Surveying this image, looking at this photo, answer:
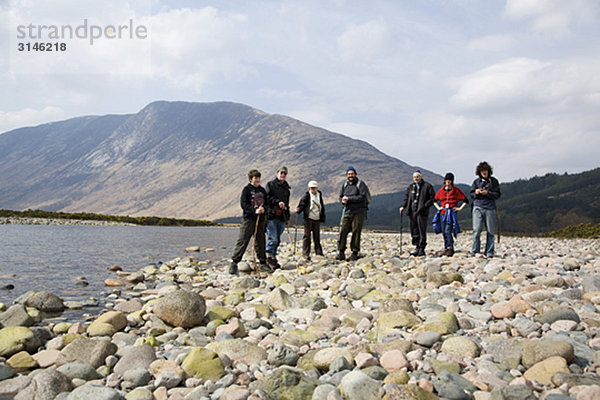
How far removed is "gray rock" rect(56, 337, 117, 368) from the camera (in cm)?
480

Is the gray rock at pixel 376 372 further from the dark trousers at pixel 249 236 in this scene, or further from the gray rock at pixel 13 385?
the dark trousers at pixel 249 236

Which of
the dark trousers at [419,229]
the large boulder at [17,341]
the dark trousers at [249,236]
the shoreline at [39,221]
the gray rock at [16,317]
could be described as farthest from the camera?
the shoreline at [39,221]

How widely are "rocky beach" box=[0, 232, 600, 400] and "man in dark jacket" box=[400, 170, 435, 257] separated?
12.8 ft

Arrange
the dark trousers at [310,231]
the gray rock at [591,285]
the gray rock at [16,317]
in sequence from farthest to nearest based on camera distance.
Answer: the dark trousers at [310,231] < the gray rock at [16,317] < the gray rock at [591,285]

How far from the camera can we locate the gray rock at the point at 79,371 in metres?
4.32

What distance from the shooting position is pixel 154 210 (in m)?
192

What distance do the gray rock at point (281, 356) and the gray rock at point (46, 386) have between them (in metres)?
2.04

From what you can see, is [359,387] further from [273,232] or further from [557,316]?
[273,232]

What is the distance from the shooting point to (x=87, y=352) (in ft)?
16.1

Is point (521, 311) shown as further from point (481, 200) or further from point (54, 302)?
point (54, 302)

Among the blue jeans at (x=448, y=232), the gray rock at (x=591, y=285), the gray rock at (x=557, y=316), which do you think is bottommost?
the gray rock at (x=557, y=316)

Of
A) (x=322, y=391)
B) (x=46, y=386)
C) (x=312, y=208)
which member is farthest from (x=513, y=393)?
(x=312, y=208)

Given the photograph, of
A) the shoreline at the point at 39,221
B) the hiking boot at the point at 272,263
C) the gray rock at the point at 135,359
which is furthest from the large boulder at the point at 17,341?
the shoreline at the point at 39,221

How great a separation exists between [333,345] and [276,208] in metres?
6.38
